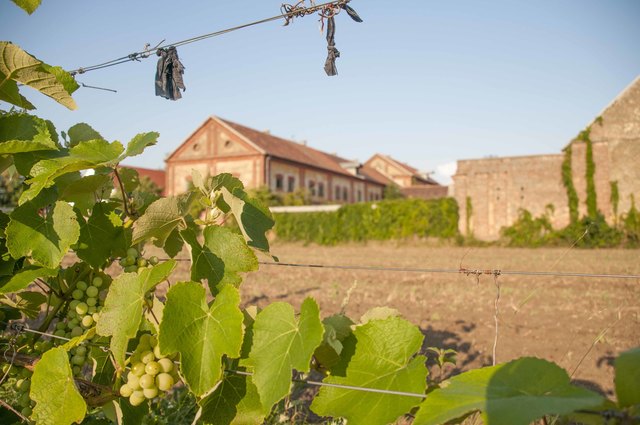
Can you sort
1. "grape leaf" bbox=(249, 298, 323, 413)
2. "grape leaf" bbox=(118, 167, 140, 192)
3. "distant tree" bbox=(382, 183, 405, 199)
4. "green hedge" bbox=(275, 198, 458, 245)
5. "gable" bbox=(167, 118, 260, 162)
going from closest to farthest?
"grape leaf" bbox=(249, 298, 323, 413) < "grape leaf" bbox=(118, 167, 140, 192) < "green hedge" bbox=(275, 198, 458, 245) < "gable" bbox=(167, 118, 260, 162) < "distant tree" bbox=(382, 183, 405, 199)

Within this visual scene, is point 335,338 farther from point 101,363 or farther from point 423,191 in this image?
point 423,191

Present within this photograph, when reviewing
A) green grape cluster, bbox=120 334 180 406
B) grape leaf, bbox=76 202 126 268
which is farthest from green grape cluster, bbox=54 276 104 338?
green grape cluster, bbox=120 334 180 406

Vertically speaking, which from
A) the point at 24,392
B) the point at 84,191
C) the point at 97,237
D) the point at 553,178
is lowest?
the point at 24,392

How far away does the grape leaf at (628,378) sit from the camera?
0.76m

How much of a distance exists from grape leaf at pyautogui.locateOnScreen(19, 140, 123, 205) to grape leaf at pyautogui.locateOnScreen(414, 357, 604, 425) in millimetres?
952

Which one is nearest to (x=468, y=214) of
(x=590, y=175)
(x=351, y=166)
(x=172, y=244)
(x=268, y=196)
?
(x=590, y=175)

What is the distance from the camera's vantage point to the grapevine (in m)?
0.91

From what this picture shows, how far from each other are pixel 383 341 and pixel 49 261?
926 mm

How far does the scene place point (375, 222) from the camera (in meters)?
27.4

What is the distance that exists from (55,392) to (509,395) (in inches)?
43.9

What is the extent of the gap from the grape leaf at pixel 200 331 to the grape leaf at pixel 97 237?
53 cm

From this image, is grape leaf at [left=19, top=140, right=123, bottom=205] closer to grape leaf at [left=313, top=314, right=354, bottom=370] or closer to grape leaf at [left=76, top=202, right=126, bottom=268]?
grape leaf at [left=76, top=202, right=126, bottom=268]

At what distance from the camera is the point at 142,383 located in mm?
1225

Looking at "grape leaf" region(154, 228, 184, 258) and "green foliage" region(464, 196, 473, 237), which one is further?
"green foliage" region(464, 196, 473, 237)
